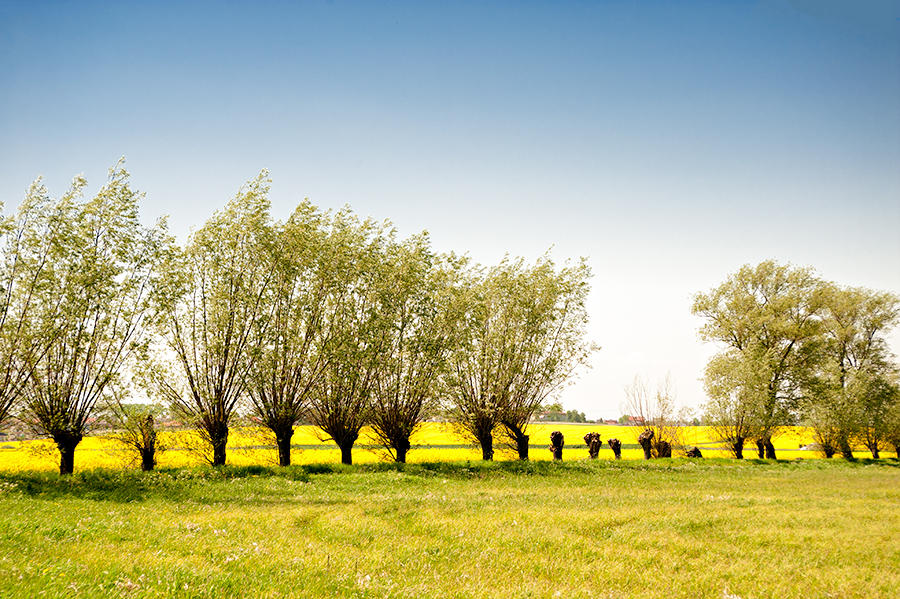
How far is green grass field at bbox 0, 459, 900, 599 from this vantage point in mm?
8430

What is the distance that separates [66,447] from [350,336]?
14605mm

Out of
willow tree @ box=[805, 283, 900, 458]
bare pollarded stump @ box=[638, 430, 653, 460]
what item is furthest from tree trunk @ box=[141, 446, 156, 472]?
willow tree @ box=[805, 283, 900, 458]

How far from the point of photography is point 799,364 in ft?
175

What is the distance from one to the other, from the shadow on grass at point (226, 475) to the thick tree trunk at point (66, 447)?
95 cm

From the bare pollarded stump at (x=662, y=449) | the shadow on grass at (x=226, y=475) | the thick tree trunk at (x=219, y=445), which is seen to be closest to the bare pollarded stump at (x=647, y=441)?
the bare pollarded stump at (x=662, y=449)

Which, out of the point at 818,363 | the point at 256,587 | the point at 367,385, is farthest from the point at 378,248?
the point at 818,363

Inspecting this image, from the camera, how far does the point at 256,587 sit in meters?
7.88

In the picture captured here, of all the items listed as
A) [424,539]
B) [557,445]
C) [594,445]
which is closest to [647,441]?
[594,445]

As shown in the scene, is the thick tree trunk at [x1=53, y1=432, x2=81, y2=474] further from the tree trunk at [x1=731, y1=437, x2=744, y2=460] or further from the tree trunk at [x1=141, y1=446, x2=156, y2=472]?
the tree trunk at [x1=731, y1=437, x2=744, y2=460]

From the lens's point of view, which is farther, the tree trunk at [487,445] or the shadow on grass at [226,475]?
the tree trunk at [487,445]

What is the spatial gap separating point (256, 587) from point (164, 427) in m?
23.6

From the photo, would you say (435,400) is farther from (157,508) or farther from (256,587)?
(256,587)

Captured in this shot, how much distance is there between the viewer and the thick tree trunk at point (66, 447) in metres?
22.9

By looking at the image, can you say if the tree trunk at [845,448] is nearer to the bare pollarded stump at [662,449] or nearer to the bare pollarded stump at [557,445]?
the bare pollarded stump at [662,449]
